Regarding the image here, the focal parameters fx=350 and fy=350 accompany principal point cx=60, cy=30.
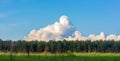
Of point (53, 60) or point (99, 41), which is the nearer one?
point (53, 60)

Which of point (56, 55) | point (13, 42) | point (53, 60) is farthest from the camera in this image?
point (56, 55)

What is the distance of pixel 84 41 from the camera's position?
364 feet

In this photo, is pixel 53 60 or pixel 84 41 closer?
pixel 53 60

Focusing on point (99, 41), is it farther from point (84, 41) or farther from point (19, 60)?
point (19, 60)

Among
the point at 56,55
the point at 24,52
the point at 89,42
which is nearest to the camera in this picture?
the point at 56,55

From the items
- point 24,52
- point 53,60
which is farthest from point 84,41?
point 53,60

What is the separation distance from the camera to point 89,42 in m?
109

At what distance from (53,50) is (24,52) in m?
6.41

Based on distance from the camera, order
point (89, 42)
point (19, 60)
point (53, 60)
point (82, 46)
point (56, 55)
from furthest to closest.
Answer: point (89, 42) < point (82, 46) < point (19, 60) < point (56, 55) < point (53, 60)

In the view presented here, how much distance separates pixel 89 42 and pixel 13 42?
326 ft

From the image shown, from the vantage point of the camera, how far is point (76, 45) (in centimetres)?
10462

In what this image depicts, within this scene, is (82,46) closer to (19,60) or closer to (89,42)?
(89,42)

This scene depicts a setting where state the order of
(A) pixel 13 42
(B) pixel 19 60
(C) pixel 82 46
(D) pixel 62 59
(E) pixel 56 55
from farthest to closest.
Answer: (C) pixel 82 46, (B) pixel 19 60, (E) pixel 56 55, (D) pixel 62 59, (A) pixel 13 42

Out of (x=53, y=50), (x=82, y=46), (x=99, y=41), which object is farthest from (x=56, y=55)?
(x=99, y=41)
